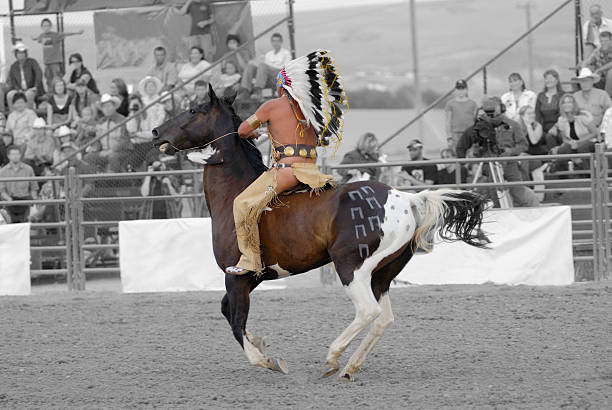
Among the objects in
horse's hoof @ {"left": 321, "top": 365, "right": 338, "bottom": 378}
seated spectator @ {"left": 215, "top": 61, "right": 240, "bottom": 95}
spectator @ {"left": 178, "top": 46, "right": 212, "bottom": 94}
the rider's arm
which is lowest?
horse's hoof @ {"left": 321, "top": 365, "right": 338, "bottom": 378}

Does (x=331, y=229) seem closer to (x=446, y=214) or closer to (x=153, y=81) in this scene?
(x=446, y=214)

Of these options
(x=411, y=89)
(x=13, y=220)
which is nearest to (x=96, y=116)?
(x=13, y=220)

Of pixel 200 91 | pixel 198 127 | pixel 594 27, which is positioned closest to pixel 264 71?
pixel 200 91

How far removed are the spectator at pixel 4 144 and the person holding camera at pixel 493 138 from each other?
23.5ft

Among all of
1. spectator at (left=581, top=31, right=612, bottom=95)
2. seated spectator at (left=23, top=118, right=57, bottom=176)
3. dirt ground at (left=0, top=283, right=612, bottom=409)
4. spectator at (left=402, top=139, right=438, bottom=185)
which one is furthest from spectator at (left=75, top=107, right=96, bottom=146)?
spectator at (left=581, top=31, right=612, bottom=95)

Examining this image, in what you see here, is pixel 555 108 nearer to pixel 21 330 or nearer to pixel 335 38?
pixel 21 330

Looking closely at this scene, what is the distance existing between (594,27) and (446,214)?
328 inches

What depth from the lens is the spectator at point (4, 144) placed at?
14.1m

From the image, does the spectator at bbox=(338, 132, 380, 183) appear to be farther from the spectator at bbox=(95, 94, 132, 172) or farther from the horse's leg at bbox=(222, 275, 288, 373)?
the horse's leg at bbox=(222, 275, 288, 373)

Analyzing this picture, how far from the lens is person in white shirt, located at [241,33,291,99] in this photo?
13.6 m

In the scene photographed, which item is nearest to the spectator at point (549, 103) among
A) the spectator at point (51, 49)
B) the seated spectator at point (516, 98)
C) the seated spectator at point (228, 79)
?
the seated spectator at point (516, 98)

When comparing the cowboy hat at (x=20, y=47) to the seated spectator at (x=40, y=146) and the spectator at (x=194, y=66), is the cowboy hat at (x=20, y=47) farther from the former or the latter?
the spectator at (x=194, y=66)

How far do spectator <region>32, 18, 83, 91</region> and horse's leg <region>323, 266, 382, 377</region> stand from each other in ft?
36.6

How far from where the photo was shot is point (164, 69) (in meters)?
14.9
